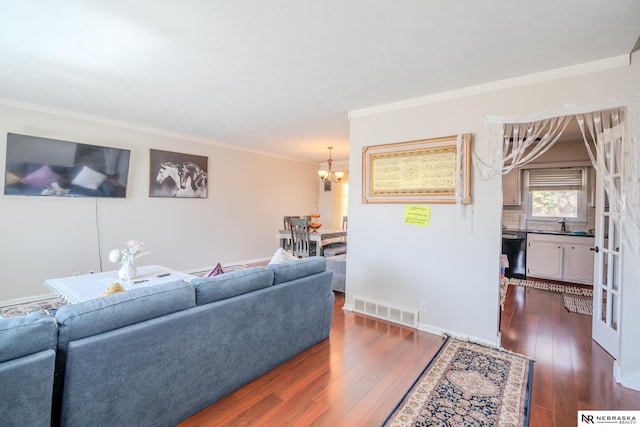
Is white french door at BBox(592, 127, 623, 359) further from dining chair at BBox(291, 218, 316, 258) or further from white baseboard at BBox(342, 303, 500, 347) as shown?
dining chair at BBox(291, 218, 316, 258)

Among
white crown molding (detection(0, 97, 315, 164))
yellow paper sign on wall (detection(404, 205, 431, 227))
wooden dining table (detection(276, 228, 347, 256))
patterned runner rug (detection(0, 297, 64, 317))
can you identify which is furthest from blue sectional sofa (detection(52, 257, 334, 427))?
white crown molding (detection(0, 97, 315, 164))

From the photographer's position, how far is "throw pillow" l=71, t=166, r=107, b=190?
411 cm

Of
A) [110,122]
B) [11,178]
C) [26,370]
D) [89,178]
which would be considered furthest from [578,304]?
[11,178]

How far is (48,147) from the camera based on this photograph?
3.84 m

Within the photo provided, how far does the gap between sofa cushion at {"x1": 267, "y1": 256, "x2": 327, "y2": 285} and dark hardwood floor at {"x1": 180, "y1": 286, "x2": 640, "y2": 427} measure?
0.71 meters

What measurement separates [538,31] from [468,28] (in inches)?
18.9

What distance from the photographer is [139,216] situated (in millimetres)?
4809

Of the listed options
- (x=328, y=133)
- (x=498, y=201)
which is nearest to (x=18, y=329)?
(x=498, y=201)

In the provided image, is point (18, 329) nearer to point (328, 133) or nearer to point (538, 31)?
point (538, 31)

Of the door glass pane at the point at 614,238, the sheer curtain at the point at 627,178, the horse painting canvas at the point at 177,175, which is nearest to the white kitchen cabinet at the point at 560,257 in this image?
the door glass pane at the point at 614,238

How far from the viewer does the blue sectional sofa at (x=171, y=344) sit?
56.0 inches

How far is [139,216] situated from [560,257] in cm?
690

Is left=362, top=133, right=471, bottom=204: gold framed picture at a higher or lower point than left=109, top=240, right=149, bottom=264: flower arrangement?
higher

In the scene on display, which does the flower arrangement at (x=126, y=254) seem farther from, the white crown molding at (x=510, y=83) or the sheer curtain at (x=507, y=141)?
the sheer curtain at (x=507, y=141)
